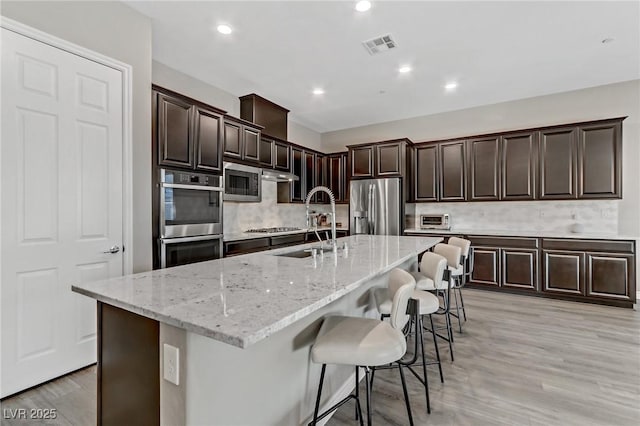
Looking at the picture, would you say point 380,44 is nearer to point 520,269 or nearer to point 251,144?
point 251,144

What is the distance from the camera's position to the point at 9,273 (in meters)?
2.03

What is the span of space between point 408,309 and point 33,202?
2595mm

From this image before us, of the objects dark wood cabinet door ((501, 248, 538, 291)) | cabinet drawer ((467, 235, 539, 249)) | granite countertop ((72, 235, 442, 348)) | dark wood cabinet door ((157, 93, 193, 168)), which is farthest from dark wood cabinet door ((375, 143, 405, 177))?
granite countertop ((72, 235, 442, 348))

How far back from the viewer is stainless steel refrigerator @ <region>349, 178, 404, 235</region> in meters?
5.28

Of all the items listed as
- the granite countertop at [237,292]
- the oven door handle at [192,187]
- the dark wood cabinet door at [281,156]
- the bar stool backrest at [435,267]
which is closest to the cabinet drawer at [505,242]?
the bar stool backrest at [435,267]

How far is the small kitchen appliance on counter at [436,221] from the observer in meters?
5.36

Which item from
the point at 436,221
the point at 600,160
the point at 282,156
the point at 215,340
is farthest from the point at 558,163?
the point at 215,340

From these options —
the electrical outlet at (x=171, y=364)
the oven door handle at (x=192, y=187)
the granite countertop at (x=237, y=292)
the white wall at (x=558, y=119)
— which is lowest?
the electrical outlet at (x=171, y=364)

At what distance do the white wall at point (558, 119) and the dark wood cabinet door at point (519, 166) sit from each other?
16.5 inches

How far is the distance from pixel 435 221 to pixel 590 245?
2.09m

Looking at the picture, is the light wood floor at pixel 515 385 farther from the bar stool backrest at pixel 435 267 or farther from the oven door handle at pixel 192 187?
the oven door handle at pixel 192 187

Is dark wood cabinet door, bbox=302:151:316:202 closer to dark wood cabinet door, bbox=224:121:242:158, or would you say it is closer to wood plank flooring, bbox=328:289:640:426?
dark wood cabinet door, bbox=224:121:242:158

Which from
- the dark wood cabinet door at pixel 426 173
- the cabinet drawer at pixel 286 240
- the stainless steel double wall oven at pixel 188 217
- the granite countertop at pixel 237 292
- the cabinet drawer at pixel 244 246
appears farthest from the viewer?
the dark wood cabinet door at pixel 426 173

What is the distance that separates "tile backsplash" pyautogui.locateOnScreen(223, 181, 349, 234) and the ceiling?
65.1 inches
